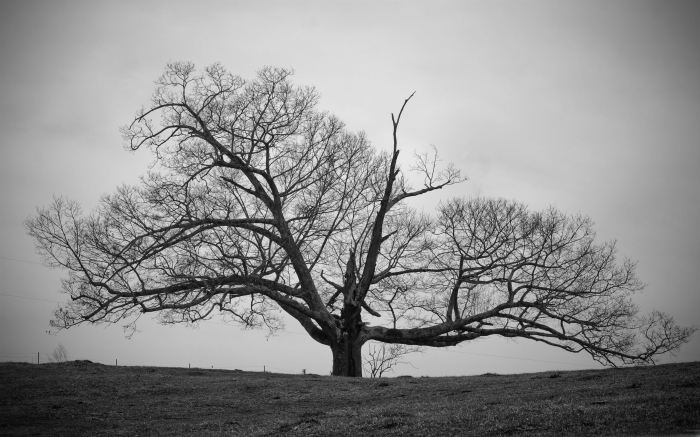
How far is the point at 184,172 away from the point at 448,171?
41.8ft

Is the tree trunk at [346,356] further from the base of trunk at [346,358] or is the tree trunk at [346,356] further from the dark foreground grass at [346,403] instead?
the dark foreground grass at [346,403]

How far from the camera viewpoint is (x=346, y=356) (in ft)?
94.1

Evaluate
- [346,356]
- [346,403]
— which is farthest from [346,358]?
[346,403]

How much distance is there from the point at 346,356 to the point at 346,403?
427 inches

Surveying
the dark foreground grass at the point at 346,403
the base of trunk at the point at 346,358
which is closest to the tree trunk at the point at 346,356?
the base of trunk at the point at 346,358

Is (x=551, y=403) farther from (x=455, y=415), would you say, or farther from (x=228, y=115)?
(x=228, y=115)

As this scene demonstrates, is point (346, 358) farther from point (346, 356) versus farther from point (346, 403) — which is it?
point (346, 403)

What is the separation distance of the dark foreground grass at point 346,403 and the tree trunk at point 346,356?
4769mm

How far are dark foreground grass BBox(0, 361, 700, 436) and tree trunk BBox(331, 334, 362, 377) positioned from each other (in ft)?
15.6

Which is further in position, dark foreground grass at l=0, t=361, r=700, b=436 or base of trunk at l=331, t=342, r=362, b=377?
base of trunk at l=331, t=342, r=362, b=377

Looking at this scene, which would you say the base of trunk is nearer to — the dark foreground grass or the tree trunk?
the tree trunk

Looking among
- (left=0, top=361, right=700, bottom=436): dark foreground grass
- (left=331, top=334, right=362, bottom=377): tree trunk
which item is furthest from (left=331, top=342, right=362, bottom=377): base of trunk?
(left=0, top=361, right=700, bottom=436): dark foreground grass

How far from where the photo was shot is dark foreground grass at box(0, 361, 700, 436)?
12148 mm

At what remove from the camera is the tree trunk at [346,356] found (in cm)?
2864
